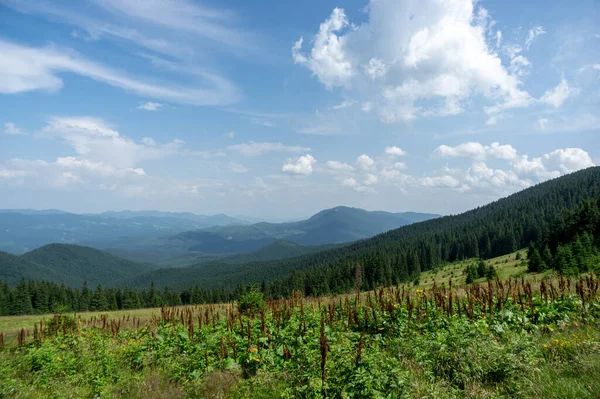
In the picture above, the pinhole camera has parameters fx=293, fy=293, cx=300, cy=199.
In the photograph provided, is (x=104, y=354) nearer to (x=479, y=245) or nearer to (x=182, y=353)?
(x=182, y=353)

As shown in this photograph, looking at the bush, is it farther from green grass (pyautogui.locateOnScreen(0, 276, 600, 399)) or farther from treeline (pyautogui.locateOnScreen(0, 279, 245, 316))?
treeline (pyautogui.locateOnScreen(0, 279, 245, 316))

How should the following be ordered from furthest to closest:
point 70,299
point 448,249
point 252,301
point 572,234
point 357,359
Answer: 1. point 448,249
2. point 70,299
3. point 572,234
4. point 252,301
5. point 357,359

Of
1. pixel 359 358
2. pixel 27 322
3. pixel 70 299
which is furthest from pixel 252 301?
pixel 70 299

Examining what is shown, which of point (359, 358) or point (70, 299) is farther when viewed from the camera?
point (70, 299)

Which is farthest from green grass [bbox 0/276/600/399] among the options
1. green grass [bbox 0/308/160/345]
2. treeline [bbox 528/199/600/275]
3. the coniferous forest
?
treeline [bbox 528/199/600/275]

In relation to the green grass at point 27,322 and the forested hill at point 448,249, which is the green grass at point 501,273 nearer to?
the forested hill at point 448,249

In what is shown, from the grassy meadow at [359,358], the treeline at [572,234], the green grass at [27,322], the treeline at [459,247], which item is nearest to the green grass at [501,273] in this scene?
the treeline at [572,234]

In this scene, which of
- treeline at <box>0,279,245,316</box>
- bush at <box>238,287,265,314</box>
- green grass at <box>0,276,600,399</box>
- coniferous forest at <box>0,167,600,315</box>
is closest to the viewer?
green grass at <box>0,276,600,399</box>

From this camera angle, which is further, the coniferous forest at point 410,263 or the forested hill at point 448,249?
the forested hill at point 448,249

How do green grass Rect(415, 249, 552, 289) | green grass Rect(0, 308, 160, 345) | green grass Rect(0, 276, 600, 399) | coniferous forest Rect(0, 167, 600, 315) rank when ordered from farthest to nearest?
1. coniferous forest Rect(0, 167, 600, 315)
2. green grass Rect(415, 249, 552, 289)
3. green grass Rect(0, 308, 160, 345)
4. green grass Rect(0, 276, 600, 399)

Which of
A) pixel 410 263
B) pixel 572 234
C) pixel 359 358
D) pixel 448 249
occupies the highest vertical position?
pixel 359 358

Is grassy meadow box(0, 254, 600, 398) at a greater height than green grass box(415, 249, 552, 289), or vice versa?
grassy meadow box(0, 254, 600, 398)

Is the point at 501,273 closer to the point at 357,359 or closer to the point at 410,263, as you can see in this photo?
the point at 410,263

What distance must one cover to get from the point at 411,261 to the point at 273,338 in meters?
113
